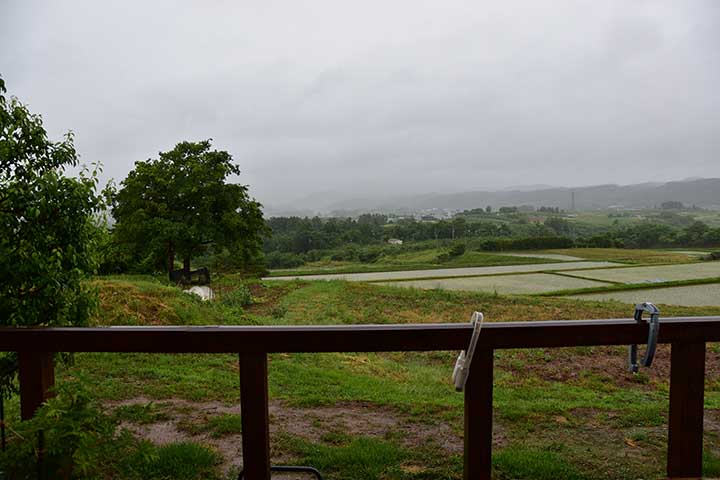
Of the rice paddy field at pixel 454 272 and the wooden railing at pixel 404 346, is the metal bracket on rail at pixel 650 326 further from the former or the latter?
the rice paddy field at pixel 454 272

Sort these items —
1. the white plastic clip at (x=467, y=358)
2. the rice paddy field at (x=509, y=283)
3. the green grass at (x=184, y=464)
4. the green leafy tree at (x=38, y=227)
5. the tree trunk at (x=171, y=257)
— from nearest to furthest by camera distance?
the white plastic clip at (x=467, y=358)
the green grass at (x=184, y=464)
the green leafy tree at (x=38, y=227)
the tree trunk at (x=171, y=257)
the rice paddy field at (x=509, y=283)

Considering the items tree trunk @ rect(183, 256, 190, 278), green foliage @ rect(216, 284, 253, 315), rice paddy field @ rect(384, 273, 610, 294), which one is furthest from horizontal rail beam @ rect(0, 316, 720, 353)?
tree trunk @ rect(183, 256, 190, 278)

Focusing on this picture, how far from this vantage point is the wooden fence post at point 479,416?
1.25 m

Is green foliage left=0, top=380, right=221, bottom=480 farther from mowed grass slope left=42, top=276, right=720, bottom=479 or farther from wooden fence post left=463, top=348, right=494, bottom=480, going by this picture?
wooden fence post left=463, top=348, right=494, bottom=480

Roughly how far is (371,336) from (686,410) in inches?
35.3

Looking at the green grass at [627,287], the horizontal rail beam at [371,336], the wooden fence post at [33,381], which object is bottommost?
the green grass at [627,287]

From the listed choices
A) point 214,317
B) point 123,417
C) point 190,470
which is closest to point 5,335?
point 123,417

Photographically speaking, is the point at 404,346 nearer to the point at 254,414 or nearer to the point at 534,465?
the point at 254,414

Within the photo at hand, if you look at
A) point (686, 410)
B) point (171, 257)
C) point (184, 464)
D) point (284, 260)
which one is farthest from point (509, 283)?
point (686, 410)

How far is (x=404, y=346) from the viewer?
120 cm

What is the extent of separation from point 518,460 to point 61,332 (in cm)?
223

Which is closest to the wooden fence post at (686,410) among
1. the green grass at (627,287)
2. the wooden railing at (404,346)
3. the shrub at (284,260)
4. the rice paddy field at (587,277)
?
the wooden railing at (404,346)

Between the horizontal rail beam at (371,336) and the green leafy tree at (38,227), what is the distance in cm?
149

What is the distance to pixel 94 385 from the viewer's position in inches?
173
